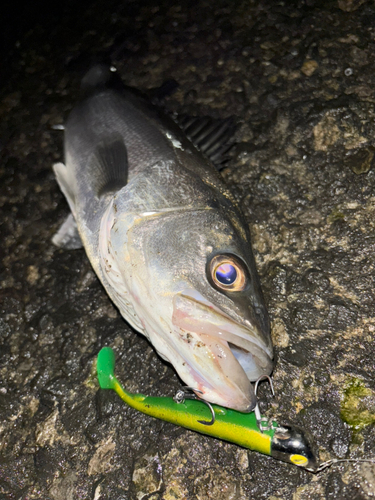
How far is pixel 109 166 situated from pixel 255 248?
3.83 feet

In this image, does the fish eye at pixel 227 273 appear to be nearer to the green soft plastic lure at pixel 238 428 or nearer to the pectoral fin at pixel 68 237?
the green soft plastic lure at pixel 238 428

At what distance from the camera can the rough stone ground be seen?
7.87ft

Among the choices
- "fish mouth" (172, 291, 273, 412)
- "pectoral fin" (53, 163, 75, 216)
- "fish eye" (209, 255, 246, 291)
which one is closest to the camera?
"fish mouth" (172, 291, 273, 412)

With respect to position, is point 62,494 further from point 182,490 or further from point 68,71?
point 68,71

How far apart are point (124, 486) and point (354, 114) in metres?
3.05

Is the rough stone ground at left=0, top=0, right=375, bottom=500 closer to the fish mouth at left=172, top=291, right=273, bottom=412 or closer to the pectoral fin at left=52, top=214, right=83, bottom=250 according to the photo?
the pectoral fin at left=52, top=214, right=83, bottom=250

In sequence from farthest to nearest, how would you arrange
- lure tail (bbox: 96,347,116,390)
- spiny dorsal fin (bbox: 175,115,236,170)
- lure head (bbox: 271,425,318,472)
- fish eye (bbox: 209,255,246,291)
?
spiny dorsal fin (bbox: 175,115,236,170) < lure tail (bbox: 96,347,116,390) < fish eye (bbox: 209,255,246,291) < lure head (bbox: 271,425,318,472)

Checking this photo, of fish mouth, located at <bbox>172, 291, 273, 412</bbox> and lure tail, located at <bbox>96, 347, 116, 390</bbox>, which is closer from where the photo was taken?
fish mouth, located at <bbox>172, 291, 273, 412</bbox>

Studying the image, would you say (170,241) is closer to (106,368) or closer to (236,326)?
(236,326)

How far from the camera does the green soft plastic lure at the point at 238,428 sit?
2.12 metres

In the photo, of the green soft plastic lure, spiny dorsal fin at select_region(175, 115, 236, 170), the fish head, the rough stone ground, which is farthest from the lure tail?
spiny dorsal fin at select_region(175, 115, 236, 170)

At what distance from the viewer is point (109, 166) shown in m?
2.84

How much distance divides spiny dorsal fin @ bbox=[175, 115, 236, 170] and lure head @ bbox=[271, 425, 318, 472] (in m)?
1.85

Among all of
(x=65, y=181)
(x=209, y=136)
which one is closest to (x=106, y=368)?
(x=65, y=181)
